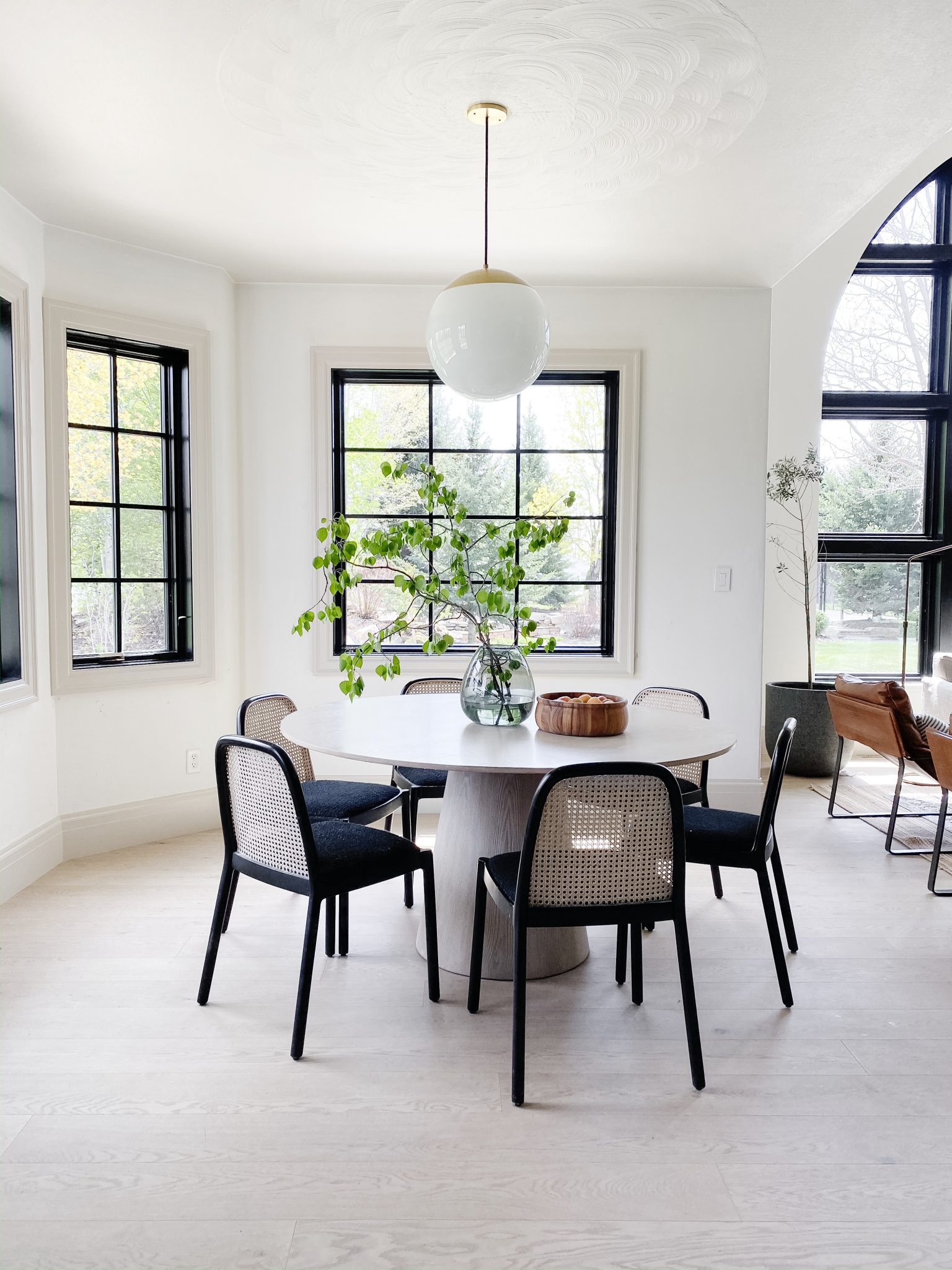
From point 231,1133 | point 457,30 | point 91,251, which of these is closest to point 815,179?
point 457,30

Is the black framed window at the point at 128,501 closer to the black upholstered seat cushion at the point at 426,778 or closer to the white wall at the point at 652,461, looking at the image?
the white wall at the point at 652,461

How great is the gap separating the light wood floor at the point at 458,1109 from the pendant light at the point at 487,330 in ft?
5.85

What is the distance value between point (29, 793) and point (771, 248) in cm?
379

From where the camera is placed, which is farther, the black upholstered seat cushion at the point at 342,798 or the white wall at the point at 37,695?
the white wall at the point at 37,695

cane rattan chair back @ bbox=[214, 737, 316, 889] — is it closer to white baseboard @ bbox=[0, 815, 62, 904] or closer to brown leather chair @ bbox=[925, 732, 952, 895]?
white baseboard @ bbox=[0, 815, 62, 904]

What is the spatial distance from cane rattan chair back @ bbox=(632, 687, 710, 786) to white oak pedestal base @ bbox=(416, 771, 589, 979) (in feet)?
2.68

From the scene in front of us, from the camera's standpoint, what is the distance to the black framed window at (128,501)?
3.92 meters

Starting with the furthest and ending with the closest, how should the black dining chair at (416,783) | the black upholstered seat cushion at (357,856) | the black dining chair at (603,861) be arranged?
the black dining chair at (416,783), the black upholstered seat cushion at (357,856), the black dining chair at (603,861)

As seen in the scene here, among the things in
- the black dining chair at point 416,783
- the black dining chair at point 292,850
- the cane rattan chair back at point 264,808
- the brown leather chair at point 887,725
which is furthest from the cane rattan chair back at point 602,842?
the brown leather chair at point 887,725

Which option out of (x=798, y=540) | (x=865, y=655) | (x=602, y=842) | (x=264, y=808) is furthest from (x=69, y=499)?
(x=865, y=655)

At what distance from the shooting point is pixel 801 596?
629 cm

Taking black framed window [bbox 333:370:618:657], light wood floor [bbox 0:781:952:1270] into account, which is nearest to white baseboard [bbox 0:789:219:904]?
light wood floor [bbox 0:781:952:1270]

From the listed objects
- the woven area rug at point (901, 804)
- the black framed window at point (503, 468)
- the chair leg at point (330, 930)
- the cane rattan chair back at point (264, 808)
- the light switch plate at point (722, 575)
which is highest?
the black framed window at point (503, 468)

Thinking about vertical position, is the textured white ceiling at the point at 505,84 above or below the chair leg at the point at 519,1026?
above
